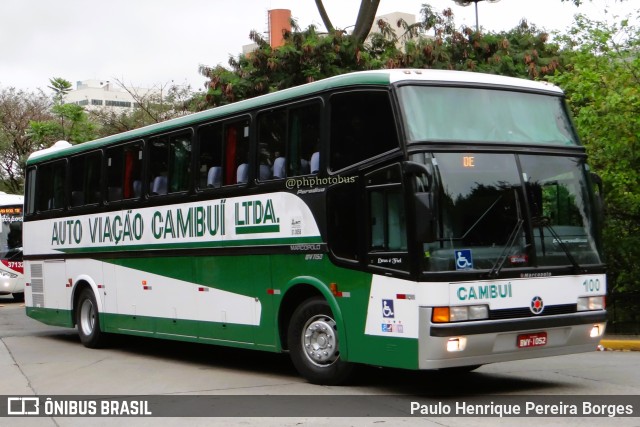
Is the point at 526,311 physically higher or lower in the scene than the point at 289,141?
lower

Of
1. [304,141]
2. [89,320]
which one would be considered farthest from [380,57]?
[304,141]

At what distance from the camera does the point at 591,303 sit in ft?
34.3

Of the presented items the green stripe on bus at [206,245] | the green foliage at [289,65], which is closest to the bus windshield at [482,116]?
the green stripe on bus at [206,245]

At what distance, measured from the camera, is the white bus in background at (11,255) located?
30469 mm

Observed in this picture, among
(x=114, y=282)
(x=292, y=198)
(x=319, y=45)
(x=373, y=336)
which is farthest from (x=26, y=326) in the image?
(x=373, y=336)

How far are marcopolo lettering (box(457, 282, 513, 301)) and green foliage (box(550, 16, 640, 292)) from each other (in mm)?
6860

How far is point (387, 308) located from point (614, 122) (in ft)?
25.5

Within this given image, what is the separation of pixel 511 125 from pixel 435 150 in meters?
1.21

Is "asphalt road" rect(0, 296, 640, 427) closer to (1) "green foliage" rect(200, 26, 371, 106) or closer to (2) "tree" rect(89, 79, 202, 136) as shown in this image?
(1) "green foliage" rect(200, 26, 371, 106)

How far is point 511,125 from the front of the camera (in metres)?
10.4

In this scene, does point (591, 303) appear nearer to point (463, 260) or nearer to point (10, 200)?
point (463, 260)

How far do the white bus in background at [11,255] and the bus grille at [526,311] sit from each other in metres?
23.7

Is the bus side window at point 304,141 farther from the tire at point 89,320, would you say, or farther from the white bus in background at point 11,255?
the white bus in background at point 11,255

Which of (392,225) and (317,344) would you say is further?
(317,344)
